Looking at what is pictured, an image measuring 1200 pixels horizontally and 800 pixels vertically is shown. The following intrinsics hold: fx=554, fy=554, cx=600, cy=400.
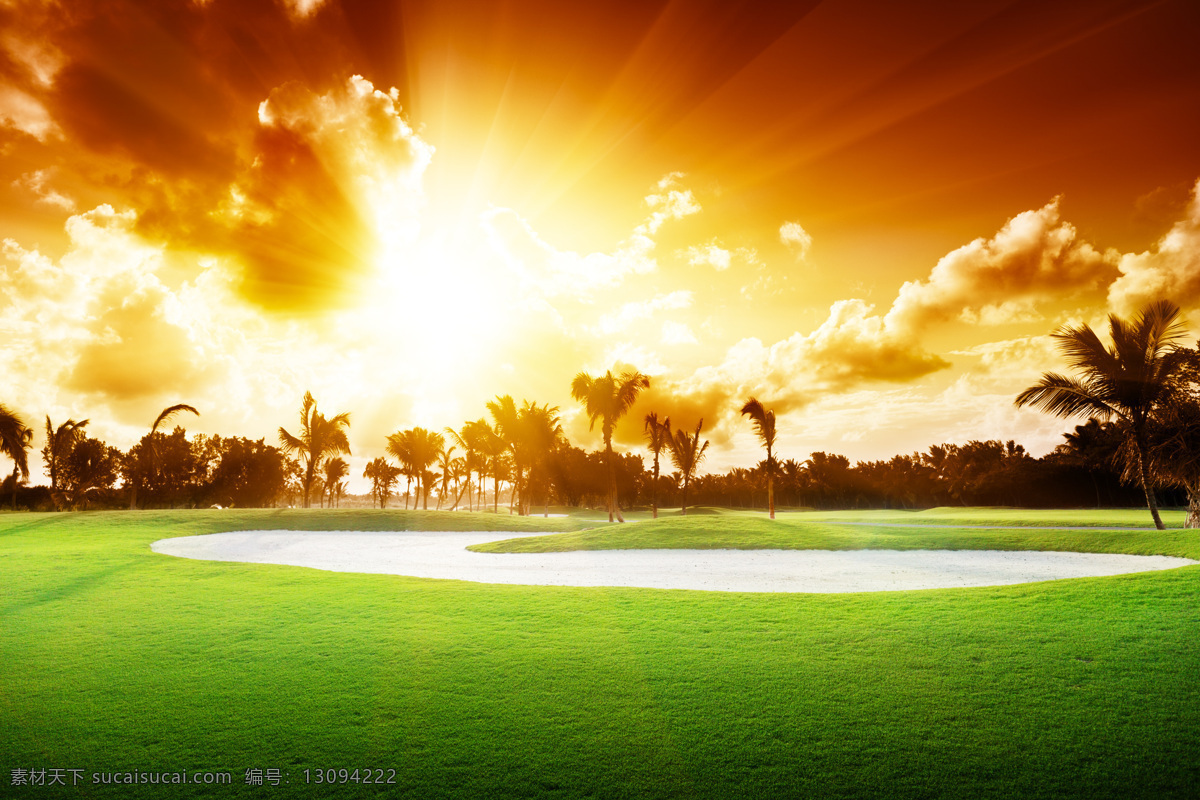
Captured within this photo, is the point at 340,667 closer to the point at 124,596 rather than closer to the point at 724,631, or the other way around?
the point at 724,631

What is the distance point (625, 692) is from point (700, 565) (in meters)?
13.7

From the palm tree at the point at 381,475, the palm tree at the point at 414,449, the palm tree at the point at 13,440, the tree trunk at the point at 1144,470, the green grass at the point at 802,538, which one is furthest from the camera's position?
the palm tree at the point at 381,475

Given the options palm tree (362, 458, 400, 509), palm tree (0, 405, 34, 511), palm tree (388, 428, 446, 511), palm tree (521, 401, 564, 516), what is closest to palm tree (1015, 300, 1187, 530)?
palm tree (521, 401, 564, 516)

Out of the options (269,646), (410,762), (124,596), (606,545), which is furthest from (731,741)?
(606,545)

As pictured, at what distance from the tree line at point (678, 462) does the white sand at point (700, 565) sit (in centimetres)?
763

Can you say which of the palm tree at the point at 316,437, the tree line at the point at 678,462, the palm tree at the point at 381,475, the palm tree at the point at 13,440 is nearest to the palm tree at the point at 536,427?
the tree line at the point at 678,462

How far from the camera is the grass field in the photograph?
4.38 meters

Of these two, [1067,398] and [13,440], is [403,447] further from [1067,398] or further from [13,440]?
[1067,398]

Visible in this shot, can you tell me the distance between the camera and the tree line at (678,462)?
2248 cm

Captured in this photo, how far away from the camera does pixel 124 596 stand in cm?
1088

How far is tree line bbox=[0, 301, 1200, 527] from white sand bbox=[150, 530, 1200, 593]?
7631mm

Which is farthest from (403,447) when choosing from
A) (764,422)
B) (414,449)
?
(764,422)

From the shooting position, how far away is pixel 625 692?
19.0 ft

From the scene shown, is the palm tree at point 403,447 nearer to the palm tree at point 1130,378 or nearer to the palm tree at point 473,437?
the palm tree at point 473,437
